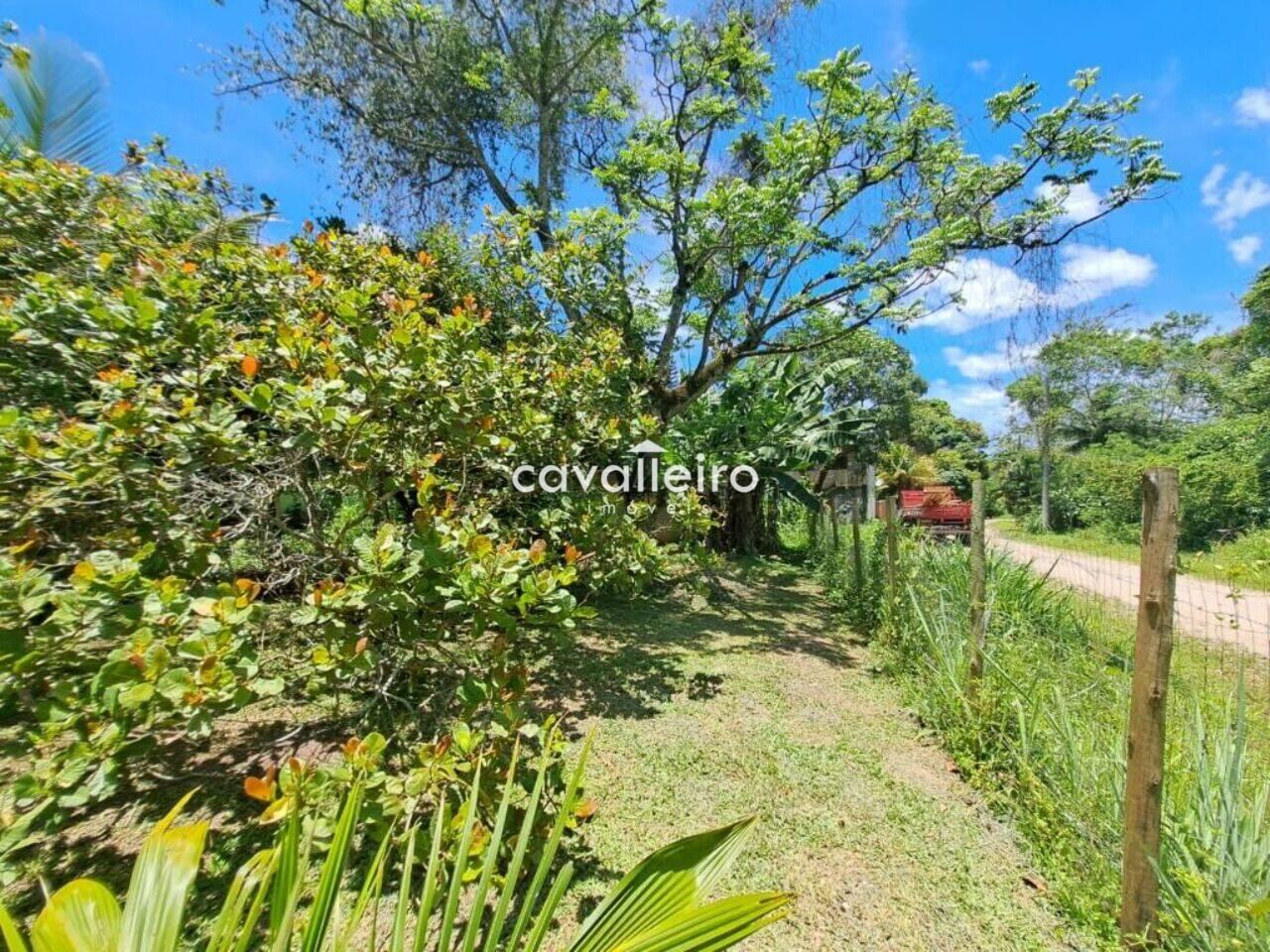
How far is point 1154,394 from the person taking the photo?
24.4m

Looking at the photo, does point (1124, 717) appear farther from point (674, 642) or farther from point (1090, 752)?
point (674, 642)

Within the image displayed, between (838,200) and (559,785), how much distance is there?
815 centimetres

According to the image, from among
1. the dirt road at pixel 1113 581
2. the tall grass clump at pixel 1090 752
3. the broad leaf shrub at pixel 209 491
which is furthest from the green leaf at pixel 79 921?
the dirt road at pixel 1113 581

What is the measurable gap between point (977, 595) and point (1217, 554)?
8048 millimetres

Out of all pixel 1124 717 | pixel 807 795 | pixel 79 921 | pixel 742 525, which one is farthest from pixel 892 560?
pixel 742 525

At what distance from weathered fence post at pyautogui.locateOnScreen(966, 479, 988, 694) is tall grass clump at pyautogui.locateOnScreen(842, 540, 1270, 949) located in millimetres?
70

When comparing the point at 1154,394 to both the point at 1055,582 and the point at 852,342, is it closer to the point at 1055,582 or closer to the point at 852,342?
the point at 852,342

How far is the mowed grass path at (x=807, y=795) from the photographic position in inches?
87.9

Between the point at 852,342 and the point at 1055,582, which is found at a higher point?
the point at 852,342

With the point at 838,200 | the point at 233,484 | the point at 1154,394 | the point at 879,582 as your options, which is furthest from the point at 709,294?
the point at 1154,394

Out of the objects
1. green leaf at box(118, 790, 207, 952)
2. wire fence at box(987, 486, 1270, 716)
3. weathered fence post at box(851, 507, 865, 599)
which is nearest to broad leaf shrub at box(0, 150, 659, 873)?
green leaf at box(118, 790, 207, 952)

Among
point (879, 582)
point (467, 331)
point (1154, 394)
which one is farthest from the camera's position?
point (1154, 394)

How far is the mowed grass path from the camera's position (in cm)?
223

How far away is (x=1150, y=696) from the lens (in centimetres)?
190
